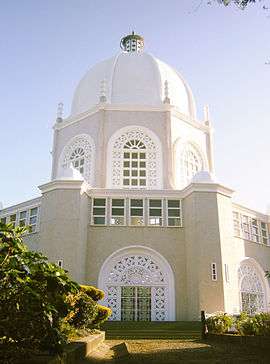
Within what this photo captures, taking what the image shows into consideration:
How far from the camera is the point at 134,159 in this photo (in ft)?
78.9

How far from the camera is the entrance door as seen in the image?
18141mm

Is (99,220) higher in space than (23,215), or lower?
lower

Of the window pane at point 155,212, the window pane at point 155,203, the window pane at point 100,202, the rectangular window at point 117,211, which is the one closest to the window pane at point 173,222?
the window pane at point 155,212

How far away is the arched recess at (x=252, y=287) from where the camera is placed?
2012 centimetres

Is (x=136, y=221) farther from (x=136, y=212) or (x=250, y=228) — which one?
(x=250, y=228)

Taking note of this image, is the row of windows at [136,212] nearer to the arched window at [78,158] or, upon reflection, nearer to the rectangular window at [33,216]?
the rectangular window at [33,216]

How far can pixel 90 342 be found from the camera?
28.1 ft

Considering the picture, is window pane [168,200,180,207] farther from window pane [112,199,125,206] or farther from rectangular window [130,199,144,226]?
window pane [112,199,125,206]

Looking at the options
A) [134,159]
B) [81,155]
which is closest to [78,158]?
[81,155]

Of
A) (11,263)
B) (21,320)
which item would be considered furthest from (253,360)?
(11,263)

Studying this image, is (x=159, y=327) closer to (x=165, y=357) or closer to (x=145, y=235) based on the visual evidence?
(x=145, y=235)

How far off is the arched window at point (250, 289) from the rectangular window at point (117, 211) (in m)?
6.75

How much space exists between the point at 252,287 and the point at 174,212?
5.83 m

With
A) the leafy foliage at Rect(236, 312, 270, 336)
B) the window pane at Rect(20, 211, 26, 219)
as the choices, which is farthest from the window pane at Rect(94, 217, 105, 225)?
the leafy foliage at Rect(236, 312, 270, 336)
